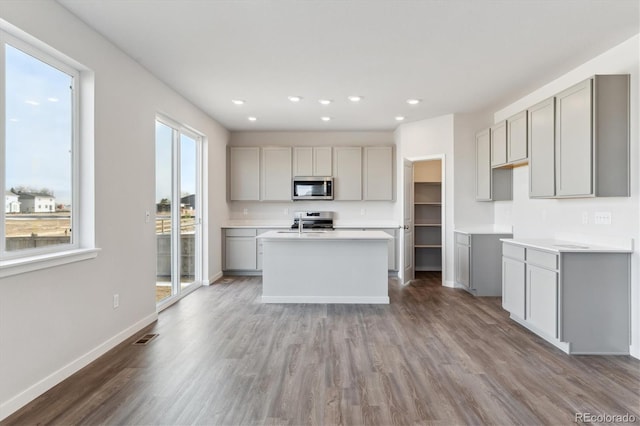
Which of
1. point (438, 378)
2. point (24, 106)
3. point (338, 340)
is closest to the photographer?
point (24, 106)

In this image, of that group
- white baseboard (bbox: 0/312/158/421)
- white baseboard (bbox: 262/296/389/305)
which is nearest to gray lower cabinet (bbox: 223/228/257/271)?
white baseboard (bbox: 262/296/389/305)

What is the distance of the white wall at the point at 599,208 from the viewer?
9.74ft

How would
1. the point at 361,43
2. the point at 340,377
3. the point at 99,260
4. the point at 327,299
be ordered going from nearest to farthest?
the point at 340,377, the point at 99,260, the point at 361,43, the point at 327,299

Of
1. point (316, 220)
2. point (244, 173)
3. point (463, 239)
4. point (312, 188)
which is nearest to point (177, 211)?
point (244, 173)

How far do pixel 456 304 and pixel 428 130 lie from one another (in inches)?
113

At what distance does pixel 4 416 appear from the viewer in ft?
6.88

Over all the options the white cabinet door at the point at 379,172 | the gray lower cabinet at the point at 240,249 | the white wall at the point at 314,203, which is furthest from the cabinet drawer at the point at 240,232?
Result: the white cabinet door at the point at 379,172

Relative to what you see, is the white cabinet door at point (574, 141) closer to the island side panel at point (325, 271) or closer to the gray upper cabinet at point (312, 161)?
the island side panel at point (325, 271)

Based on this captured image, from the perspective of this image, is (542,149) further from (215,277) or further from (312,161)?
(215,277)

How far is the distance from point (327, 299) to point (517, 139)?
3076 mm

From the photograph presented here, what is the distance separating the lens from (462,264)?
5266 millimetres

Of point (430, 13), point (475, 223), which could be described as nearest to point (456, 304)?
point (475, 223)

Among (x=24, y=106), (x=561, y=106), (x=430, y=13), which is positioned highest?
(x=430, y=13)

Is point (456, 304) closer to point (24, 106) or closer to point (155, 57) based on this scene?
point (155, 57)
